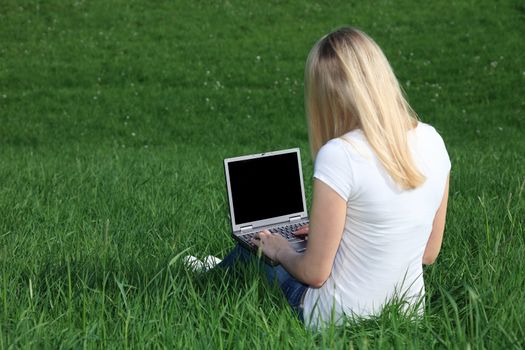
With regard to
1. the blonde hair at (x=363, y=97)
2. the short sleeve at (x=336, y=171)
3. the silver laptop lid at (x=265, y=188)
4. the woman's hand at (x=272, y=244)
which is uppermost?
the blonde hair at (x=363, y=97)

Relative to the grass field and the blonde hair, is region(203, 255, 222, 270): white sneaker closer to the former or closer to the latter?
the grass field

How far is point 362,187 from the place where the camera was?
282 cm

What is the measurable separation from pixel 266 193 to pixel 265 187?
31 millimetres

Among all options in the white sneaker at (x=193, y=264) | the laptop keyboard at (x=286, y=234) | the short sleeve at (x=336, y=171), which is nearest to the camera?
the short sleeve at (x=336, y=171)

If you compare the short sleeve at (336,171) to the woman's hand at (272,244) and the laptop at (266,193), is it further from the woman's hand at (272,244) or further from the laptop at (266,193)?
the laptop at (266,193)

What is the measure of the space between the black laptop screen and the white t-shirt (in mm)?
922

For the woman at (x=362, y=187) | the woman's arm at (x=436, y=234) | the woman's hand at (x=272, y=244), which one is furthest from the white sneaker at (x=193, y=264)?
the woman's arm at (x=436, y=234)

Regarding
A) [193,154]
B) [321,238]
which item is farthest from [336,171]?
[193,154]

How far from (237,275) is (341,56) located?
1271 millimetres

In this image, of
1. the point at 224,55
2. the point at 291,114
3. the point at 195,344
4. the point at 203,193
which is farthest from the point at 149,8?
the point at 195,344

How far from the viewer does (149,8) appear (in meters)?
18.0

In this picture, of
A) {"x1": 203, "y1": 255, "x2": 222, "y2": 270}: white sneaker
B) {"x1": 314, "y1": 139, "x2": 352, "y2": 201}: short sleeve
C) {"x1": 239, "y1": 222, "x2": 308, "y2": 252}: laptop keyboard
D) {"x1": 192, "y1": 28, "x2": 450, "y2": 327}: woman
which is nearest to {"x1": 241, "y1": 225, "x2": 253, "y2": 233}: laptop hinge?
{"x1": 239, "y1": 222, "x2": 308, "y2": 252}: laptop keyboard

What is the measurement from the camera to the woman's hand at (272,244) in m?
3.17

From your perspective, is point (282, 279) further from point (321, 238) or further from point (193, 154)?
point (193, 154)
